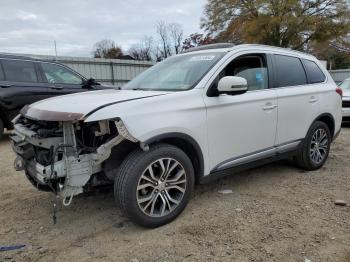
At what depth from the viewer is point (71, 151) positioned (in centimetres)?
302

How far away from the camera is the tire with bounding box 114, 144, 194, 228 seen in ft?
9.98

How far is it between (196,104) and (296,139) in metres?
1.92

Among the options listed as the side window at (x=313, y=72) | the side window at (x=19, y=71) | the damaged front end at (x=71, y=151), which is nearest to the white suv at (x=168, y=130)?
the damaged front end at (x=71, y=151)

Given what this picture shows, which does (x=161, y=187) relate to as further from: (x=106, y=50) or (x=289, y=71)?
(x=106, y=50)

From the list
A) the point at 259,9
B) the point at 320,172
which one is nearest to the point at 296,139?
the point at 320,172

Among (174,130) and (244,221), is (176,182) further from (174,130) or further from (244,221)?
(244,221)

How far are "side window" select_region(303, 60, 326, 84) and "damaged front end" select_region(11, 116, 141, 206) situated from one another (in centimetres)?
305

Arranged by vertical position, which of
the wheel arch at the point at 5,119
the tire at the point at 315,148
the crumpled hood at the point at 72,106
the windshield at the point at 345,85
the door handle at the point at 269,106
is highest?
the crumpled hood at the point at 72,106

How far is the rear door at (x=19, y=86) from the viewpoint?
714 centimetres

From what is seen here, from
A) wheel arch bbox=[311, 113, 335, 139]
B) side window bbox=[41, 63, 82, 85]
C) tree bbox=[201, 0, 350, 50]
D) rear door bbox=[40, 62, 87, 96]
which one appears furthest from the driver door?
tree bbox=[201, 0, 350, 50]

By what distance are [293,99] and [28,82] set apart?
5624 mm

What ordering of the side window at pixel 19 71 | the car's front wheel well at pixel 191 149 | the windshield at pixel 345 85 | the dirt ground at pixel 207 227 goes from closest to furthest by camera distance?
the dirt ground at pixel 207 227 < the car's front wheel well at pixel 191 149 < the side window at pixel 19 71 < the windshield at pixel 345 85

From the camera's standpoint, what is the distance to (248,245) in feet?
9.75

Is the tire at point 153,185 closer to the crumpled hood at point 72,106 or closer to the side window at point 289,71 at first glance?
the crumpled hood at point 72,106
